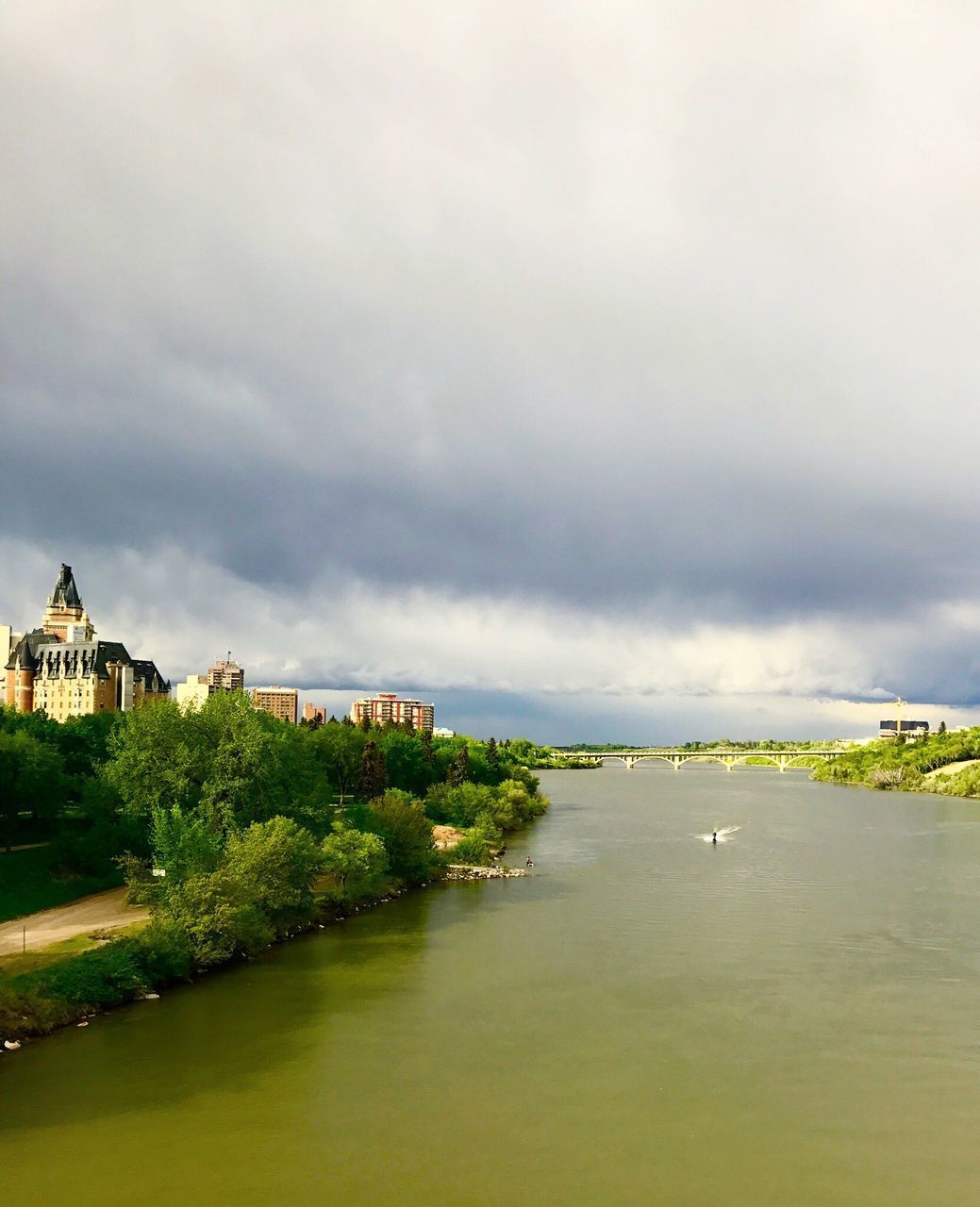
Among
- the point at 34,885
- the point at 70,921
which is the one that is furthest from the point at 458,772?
the point at 70,921

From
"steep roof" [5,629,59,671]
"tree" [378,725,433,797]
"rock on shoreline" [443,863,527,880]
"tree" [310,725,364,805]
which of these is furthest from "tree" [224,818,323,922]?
"steep roof" [5,629,59,671]

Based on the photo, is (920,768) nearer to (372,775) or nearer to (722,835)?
(722,835)

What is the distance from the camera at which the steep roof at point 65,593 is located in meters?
125

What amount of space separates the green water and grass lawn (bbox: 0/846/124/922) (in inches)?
497

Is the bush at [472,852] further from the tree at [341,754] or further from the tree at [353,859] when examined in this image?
the tree at [341,754]

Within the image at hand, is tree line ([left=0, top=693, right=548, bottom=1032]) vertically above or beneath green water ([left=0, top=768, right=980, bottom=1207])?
above

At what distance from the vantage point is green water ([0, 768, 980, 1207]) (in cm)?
2003

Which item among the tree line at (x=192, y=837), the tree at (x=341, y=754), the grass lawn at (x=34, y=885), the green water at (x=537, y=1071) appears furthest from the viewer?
the tree at (x=341, y=754)

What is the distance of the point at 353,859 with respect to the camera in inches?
1807

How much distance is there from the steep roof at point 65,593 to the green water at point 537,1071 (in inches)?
3799

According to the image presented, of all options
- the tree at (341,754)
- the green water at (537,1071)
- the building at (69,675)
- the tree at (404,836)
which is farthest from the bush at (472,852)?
the building at (69,675)

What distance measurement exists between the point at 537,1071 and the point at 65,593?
117934 mm

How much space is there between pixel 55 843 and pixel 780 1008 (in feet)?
118

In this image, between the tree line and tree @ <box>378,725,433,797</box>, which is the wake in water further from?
tree @ <box>378,725,433,797</box>
